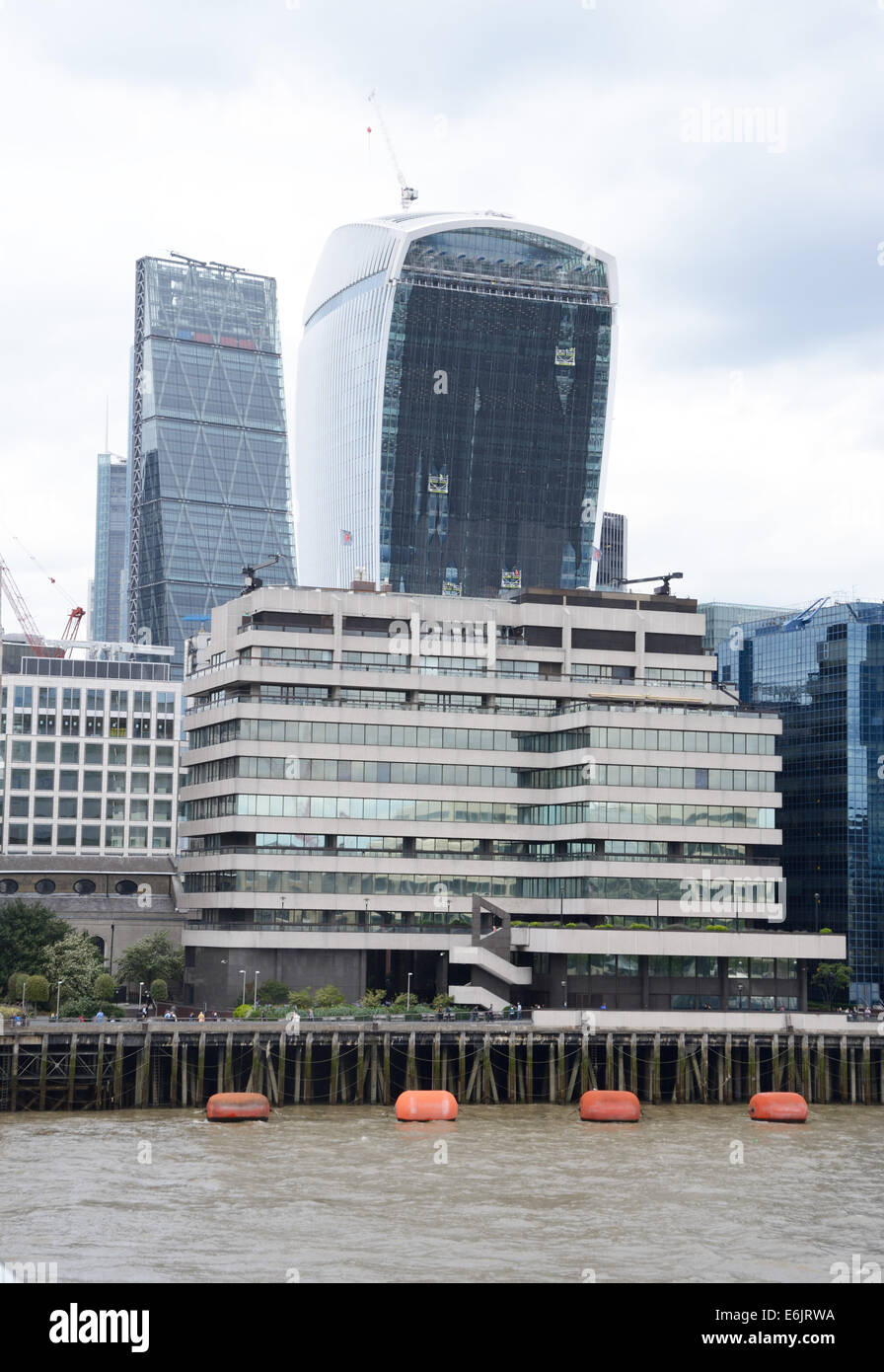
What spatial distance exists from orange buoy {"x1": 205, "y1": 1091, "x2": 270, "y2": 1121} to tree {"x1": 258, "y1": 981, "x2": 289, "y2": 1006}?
33.5 metres

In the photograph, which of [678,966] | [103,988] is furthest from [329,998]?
[678,966]

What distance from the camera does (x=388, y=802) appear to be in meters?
146

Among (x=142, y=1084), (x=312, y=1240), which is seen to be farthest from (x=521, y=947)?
(x=312, y=1240)

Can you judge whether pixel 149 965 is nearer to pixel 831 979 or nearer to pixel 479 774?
pixel 479 774

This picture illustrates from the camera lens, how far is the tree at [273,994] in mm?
135375

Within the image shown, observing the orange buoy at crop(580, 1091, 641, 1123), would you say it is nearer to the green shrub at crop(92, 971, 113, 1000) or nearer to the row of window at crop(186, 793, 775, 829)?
the row of window at crop(186, 793, 775, 829)

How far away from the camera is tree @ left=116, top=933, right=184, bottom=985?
6058 inches

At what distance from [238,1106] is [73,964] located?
154 ft

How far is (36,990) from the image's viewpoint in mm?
136750

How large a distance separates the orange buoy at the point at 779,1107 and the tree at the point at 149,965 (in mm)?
61856
